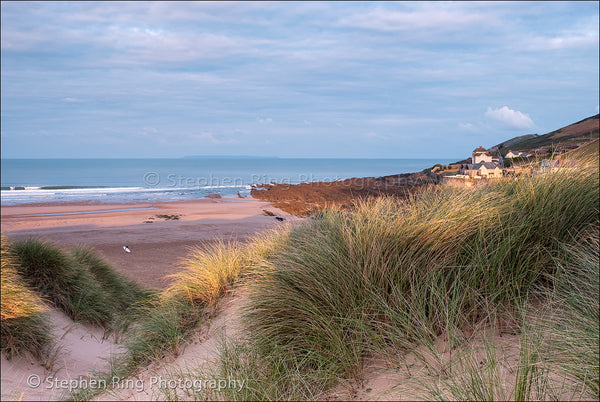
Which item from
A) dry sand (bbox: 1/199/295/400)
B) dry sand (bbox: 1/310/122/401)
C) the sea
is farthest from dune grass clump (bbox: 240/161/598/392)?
the sea

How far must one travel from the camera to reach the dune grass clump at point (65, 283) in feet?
27.6

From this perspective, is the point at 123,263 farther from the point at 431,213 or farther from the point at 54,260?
the point at 431,213

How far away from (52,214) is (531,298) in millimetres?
30581

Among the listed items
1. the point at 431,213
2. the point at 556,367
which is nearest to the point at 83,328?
the point at 431,213

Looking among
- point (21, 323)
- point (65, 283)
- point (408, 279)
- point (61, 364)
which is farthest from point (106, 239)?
point (408, 279)

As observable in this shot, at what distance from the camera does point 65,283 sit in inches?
342

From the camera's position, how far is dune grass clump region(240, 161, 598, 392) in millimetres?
3723

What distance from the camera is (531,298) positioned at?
4.12 meters

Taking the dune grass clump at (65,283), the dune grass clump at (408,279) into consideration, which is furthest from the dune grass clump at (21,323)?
the dune grass clump at (408,279)

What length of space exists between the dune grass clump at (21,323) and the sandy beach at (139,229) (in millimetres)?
4937

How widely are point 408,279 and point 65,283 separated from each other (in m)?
7.10

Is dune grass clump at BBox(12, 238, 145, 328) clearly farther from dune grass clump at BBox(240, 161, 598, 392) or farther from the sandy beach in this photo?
dune grass clump at BBox(240, 161, 598, 392)

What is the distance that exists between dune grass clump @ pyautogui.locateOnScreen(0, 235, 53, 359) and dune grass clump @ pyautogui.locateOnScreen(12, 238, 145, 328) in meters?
1.33

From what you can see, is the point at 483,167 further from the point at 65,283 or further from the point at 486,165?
the point at 65,283
